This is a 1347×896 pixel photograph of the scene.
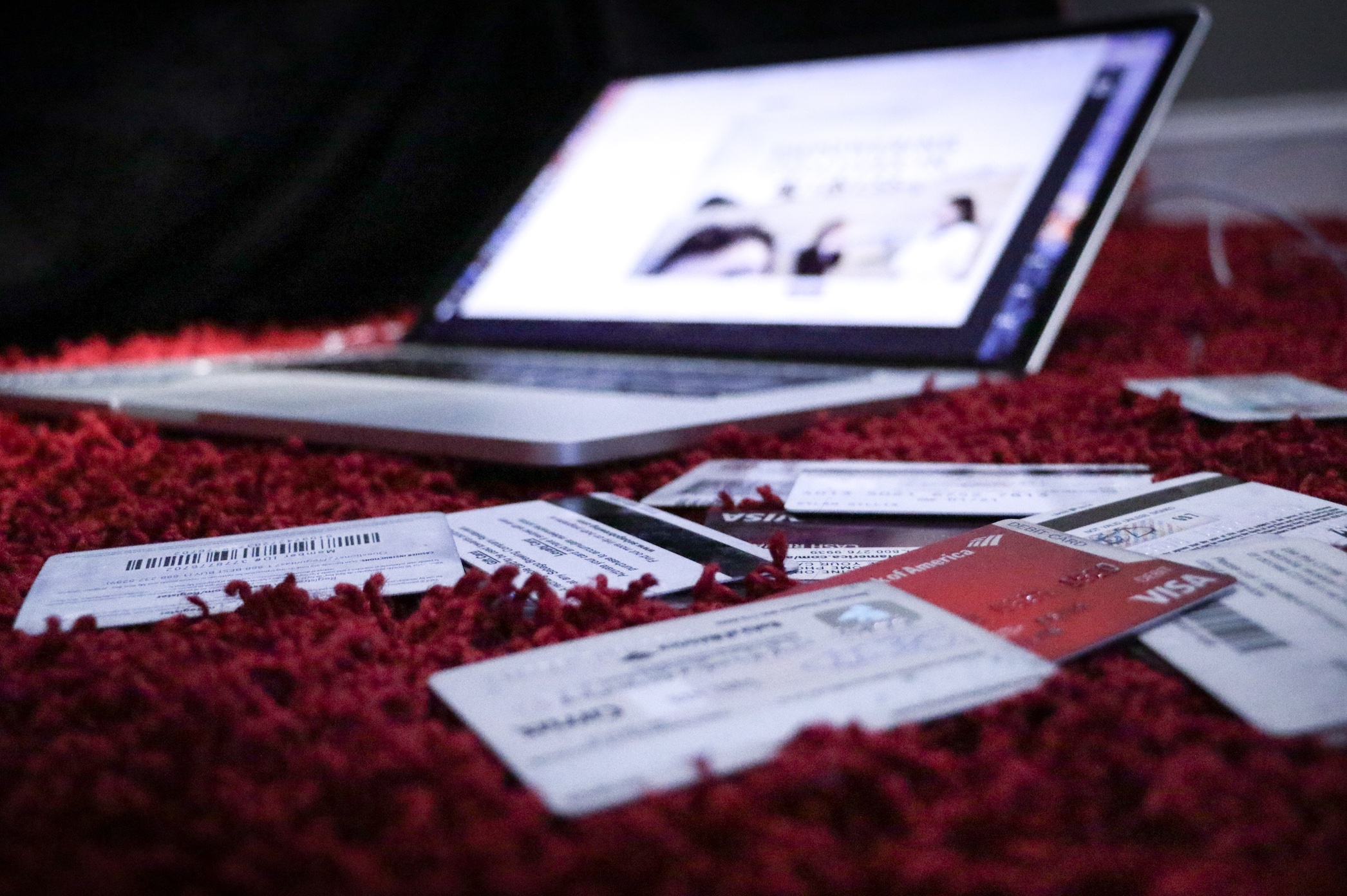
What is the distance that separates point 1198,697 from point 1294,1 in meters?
2.61

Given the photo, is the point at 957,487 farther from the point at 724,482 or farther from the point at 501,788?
the point at 501,788

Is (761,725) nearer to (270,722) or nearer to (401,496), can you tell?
(270,722)

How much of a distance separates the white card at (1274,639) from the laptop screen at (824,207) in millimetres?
387

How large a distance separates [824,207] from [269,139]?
36.4 inches

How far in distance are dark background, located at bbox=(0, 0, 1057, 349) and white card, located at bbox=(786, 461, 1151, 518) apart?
0.76m

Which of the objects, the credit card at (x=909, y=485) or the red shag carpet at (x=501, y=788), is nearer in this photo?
the red shag carpet at (x=501, y=788)

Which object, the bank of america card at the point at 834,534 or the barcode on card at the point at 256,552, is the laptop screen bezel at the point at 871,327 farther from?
the barcode on card at the point at 256,552

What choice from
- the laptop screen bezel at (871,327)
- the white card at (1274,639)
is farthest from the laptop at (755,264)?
the white card at (1274,639)

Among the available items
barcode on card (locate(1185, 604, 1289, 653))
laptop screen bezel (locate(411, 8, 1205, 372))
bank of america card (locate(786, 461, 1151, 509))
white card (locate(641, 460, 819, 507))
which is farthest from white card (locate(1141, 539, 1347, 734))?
laptop screen bezel (locate(411, 8, 1205, 372))

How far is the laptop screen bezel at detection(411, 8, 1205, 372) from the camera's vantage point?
82 centimetres

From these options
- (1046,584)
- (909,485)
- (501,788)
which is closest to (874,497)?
(909,485)

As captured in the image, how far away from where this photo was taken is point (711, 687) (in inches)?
→ 14.5

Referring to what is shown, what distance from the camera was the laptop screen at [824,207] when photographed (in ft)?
2.82

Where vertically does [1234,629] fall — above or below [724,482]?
below
